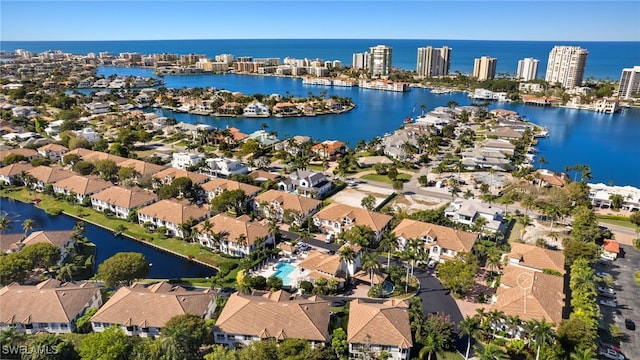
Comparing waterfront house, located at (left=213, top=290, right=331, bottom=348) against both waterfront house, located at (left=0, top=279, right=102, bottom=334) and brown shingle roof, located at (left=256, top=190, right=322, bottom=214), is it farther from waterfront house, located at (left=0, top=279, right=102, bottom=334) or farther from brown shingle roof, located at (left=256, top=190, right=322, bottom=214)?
brown shingle roof, located at (left=256, top=190, right=322, bottom=214)

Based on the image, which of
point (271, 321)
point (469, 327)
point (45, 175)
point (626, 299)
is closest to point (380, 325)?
point (469, 327)

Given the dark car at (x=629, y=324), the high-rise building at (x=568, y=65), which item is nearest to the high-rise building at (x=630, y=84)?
the high-rise building at (x=568, y=65)

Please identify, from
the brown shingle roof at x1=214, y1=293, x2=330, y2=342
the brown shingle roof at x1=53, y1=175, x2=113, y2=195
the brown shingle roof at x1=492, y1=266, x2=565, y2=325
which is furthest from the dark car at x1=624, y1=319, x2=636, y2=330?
the brown shingle roof at x1=53, y1=175, x2=113, y2=195

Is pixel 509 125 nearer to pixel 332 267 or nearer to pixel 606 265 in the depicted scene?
pixel 606 265

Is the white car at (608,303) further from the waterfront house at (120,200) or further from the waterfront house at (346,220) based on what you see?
the waterfront house at (120,200)

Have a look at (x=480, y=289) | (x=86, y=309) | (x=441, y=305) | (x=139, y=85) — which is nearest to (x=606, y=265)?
(x=480, y=289)

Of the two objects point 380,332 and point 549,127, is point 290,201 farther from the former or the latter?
point 549,127
